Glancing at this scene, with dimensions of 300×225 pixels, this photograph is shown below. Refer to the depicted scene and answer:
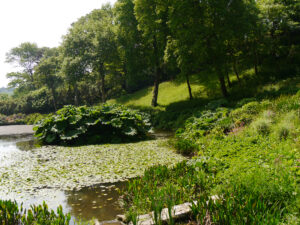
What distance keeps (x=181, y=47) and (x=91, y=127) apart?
9448 mm

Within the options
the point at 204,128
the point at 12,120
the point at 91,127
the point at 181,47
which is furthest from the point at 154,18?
the point at 12,120

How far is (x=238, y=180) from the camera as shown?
15.6 ft

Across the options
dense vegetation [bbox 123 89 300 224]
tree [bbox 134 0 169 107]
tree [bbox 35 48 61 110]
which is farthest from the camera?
tree [bbox 35 48 61 110]

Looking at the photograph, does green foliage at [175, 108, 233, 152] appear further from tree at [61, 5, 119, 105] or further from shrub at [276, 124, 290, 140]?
tree at [61, 5, 119, 105]

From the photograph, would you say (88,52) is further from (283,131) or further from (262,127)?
(283,131)

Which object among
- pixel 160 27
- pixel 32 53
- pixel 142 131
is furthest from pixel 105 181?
pixel 32 53

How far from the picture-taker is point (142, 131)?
14.2 m

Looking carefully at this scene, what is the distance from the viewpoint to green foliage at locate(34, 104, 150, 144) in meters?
13.5

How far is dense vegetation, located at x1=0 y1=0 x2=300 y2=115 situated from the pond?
9780mm

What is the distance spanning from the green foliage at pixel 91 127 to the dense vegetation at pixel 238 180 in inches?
199

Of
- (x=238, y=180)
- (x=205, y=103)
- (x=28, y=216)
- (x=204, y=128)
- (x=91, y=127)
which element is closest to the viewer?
(x=28, y=216)

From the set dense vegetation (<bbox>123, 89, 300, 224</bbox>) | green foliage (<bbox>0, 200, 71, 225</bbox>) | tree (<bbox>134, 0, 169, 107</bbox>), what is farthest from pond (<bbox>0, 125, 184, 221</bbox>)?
tree (<bbox>134, 0, 169, 107</bbox>)

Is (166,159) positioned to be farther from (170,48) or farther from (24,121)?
(24,121)

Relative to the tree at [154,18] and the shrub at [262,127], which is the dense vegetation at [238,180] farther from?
the tree at [154,18]
